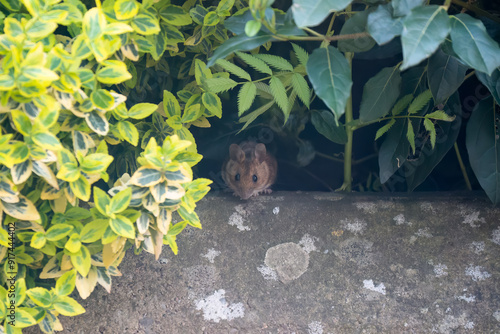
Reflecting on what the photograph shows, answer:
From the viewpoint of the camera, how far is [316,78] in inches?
61.6

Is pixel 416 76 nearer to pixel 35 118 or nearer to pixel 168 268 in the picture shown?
pixel 168 268

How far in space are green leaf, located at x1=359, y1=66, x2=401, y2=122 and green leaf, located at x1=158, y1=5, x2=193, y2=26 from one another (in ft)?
2.68

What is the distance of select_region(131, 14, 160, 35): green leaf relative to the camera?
169 cm

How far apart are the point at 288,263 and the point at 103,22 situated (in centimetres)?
137

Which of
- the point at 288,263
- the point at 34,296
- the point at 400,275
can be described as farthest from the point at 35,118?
the point at 400,275

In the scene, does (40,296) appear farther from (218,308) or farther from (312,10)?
(312,10)

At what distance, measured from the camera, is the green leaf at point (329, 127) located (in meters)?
2.49

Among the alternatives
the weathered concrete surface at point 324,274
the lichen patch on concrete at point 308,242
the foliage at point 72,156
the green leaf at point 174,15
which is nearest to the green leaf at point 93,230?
the foliage at point 72,156

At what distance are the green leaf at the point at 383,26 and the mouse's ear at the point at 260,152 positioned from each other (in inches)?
70.7

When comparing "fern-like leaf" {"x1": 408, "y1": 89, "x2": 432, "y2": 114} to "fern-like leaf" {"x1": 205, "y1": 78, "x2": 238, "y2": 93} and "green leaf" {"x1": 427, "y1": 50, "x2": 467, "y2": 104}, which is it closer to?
"green leaf" {"x1": 427, "y1": 50, "x2": 467, "y2": 104}

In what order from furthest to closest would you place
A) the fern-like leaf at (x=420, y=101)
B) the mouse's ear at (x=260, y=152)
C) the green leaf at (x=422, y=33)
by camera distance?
1. the mouse's ear at (x=260, y=152)
2. the fern-like leaf at (x=420, y=101)
3. the green leaf at (x=422, y=33)

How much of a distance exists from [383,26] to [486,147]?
0.96m

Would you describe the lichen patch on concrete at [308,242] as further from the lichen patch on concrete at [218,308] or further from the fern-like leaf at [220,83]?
the fern-like leaf at [220,83]

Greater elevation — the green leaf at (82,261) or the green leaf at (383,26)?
the green leaf at (383,26)
